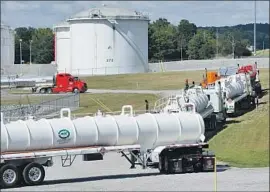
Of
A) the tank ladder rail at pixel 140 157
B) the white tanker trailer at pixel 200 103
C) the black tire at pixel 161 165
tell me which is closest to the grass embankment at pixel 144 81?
the white tanker trailer at pixel 200 103

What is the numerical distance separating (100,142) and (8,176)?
3.87 metres

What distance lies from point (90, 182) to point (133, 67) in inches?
3475

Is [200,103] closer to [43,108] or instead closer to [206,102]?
[206,102]

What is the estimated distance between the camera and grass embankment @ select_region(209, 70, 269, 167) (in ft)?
92.8

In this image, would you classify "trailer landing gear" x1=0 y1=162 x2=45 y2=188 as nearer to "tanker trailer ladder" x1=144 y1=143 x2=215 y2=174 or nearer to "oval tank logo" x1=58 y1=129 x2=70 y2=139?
"oval tank logo" x1=58 y1=129 x2=70 y2=139

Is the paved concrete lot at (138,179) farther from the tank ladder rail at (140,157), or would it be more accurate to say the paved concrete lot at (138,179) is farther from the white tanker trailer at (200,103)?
the white tanker trailer at (200,103)

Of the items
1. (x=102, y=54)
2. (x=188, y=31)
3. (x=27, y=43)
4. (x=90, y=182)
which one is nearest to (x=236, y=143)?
(x=90, y=182)

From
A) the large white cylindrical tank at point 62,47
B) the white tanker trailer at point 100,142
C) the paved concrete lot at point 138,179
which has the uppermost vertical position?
the large white cylindrical tank at point 62,47

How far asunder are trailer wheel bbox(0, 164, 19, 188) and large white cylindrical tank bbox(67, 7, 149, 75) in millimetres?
85285

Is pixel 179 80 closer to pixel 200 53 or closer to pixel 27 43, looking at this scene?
pixel 27 43

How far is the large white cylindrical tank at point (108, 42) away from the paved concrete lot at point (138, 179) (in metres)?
80.6

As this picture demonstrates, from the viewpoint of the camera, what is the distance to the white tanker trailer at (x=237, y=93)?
47.4 meters

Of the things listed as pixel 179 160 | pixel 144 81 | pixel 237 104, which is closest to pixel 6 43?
pixel 179 160

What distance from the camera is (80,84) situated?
76.9m
